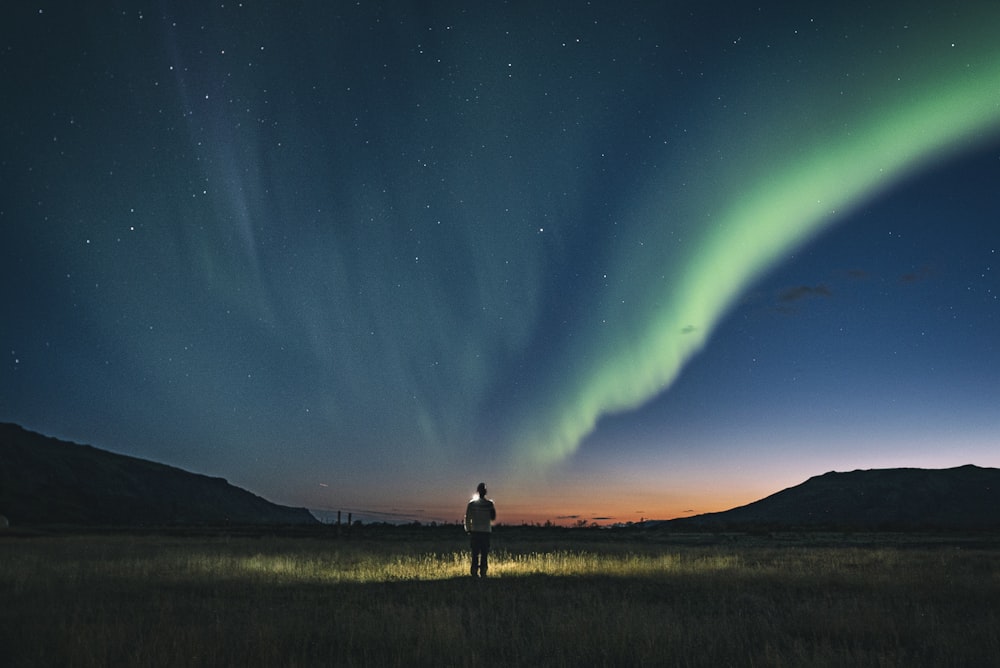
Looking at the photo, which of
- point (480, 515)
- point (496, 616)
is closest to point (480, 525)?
point (480, 515)

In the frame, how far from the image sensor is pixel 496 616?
434 inches

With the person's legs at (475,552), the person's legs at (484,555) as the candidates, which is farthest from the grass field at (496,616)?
the person's legs at (484,555)

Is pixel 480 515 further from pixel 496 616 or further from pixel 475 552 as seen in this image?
pixel 496 616

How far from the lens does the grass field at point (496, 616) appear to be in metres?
8.12

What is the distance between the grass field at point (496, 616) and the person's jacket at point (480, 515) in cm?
123

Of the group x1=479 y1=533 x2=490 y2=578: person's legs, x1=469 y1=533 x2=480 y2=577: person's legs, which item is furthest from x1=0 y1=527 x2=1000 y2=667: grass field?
x1=479 y1=533 x2=490 y2=578: person's legs

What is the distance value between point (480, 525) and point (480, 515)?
0.80 ft

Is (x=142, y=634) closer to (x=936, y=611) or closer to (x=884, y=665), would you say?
(x=884, y=665)

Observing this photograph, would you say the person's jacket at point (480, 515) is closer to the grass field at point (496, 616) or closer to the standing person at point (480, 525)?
the standing person at point (480, 525)

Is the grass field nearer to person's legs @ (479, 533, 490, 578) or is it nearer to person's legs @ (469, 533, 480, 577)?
person's legs @ (469, 533, 480, 577)

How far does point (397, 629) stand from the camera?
958 centimetres

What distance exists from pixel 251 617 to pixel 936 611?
1057 cm

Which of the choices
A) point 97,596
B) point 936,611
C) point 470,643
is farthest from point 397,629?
point 936,611

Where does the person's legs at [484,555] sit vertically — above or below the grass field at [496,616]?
above
